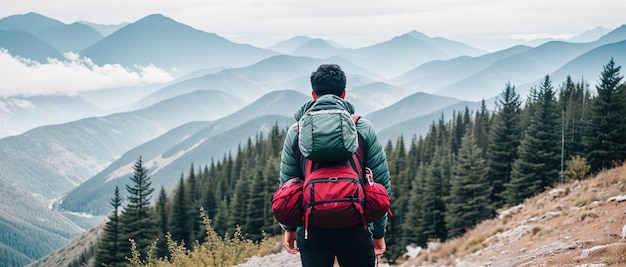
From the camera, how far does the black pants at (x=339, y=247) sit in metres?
4.17

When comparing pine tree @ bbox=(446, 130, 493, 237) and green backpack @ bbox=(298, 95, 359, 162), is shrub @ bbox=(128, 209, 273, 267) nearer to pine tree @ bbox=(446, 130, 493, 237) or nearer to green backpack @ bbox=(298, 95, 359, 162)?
green backpack @ bbox=(298, 95, 359, 162)

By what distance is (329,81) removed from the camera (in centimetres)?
450

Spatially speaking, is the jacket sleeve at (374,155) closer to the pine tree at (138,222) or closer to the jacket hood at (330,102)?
the jacket hood at (330,102)

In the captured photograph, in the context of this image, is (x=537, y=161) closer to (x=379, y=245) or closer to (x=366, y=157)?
(x=379, y=245)

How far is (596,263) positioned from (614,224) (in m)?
3.42

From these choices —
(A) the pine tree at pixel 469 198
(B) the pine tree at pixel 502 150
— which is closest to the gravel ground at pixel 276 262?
(A) the pine tree at pixel 469 198

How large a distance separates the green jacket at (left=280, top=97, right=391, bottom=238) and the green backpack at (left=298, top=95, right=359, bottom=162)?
274mm

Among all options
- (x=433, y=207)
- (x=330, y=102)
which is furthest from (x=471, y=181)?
(x=330, y=102)

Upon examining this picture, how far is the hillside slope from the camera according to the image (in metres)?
7.20

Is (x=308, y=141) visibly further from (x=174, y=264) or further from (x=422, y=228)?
(x=422, y=228)

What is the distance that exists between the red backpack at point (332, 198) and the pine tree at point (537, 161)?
29.4 m

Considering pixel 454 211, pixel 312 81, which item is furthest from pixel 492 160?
pixel 312 81

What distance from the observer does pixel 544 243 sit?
991cm

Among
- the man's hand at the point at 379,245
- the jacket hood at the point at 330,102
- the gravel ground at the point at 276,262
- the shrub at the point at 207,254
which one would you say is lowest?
the gravel ground at the point at 276,262
